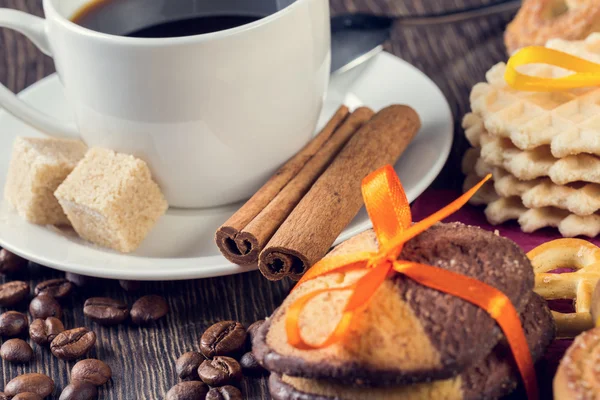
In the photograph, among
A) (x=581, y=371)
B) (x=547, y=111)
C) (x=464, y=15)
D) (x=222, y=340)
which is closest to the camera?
(x=581, y=371)

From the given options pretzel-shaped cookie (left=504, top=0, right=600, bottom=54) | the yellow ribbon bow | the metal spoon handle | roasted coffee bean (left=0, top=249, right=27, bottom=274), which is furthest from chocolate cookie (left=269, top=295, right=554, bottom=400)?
the metal spoon handle

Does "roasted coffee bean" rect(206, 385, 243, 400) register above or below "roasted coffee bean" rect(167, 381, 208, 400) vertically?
below

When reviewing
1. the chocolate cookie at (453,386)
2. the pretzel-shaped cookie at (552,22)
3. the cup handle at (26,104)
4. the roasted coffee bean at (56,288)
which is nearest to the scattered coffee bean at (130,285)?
Result: the roasted coffee bean at (56,288)

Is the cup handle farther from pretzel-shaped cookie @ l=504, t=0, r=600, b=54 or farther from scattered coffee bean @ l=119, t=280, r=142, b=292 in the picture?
pretzel-shaped cookie @ l=504, t=0, r=600, b=54

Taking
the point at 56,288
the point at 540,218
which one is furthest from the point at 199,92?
the point at 540,218

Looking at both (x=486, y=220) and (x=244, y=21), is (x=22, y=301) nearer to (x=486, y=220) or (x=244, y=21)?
(x=244, y=21)

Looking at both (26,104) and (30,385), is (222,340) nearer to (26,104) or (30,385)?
(30,385)
